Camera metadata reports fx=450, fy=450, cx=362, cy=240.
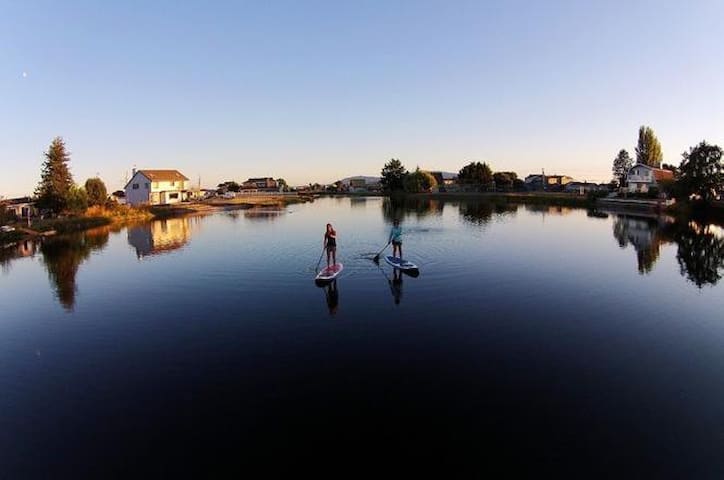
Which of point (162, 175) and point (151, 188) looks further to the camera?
point (162, 175)

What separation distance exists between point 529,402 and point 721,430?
3418 millimetres

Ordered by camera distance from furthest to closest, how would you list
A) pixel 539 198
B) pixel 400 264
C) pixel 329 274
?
pixel 539 198 → pixel 400 264 → pixel 329 274

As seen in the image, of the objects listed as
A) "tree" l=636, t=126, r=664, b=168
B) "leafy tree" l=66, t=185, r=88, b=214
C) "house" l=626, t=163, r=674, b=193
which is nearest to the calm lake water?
"leafy tree" l=66, t=185, r=88, b=214

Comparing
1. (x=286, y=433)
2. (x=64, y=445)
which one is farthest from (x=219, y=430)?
(x=64, y=445)

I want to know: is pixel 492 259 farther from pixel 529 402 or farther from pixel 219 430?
pixel 219 430

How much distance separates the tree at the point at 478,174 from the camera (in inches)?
5153

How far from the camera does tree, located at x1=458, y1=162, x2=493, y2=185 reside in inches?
5153

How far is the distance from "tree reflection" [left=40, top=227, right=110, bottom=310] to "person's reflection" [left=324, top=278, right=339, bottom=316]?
10.1 metres

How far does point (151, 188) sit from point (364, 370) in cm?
7913

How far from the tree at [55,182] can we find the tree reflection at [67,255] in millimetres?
7036

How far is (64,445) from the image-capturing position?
27.3 ft

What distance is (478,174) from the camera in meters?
132

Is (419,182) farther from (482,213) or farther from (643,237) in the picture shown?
(643,237)

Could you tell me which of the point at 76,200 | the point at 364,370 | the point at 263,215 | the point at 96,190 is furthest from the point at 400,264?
the point at 96,190
